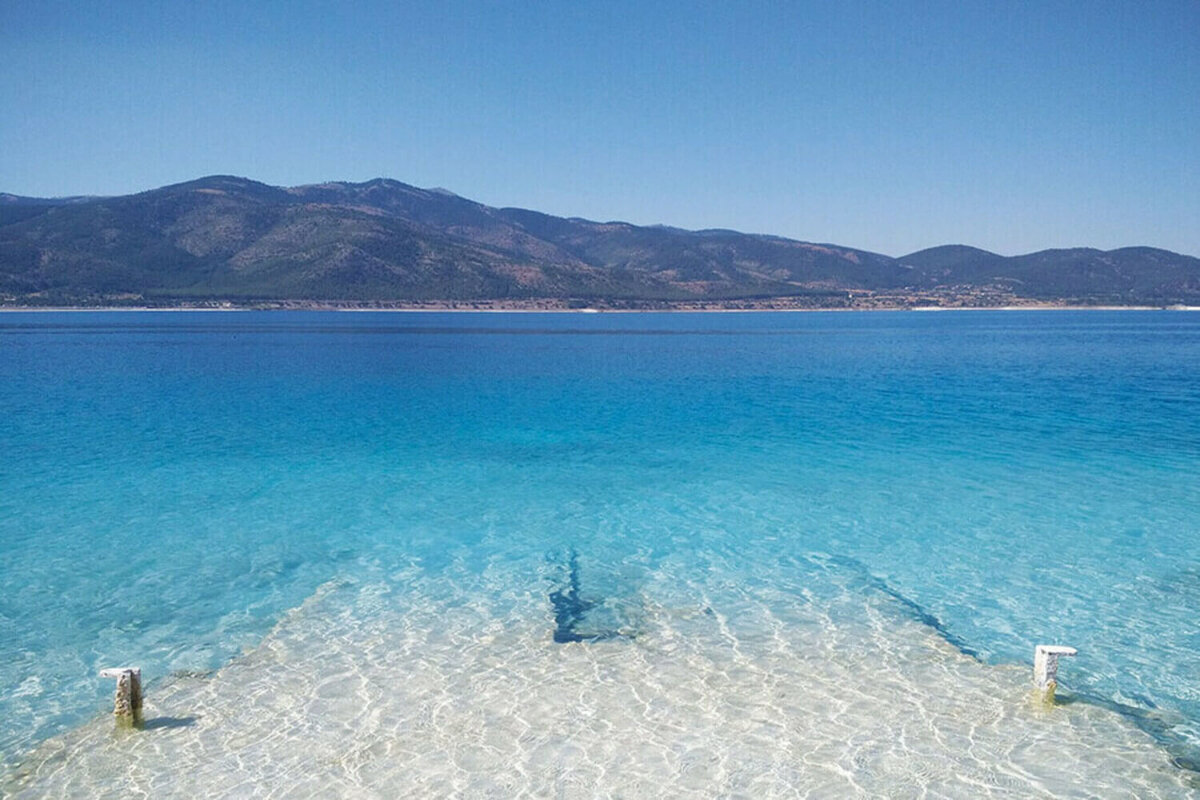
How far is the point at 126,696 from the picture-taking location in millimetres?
10797

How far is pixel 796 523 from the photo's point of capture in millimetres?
21141

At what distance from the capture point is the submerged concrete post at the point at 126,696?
35.3 ft

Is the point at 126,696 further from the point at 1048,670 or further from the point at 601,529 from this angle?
the point at 1048,670

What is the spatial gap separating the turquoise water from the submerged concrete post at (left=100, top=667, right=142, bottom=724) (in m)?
0.72

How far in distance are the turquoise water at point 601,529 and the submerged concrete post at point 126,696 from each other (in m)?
0.72

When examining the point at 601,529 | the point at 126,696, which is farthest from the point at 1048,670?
the point at 126,696

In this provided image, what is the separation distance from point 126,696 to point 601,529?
11.7 m

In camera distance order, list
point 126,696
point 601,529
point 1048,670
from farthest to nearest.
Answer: point 601,529 < point 1048,670 < point 126,696

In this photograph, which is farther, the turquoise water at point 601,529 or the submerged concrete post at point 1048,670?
the turquoise water at point 601,529

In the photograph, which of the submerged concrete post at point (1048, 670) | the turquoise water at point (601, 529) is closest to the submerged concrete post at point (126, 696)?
the turquoise water at point (601, 529)

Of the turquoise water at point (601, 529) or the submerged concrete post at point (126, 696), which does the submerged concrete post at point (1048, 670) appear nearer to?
the turquoise water at point (601, 529)

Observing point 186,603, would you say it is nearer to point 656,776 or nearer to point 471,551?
point 471,551

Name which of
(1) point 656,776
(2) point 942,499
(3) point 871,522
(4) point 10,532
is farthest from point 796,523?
(4) point 10,532

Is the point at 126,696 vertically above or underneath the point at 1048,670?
underneath
